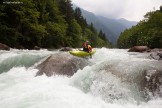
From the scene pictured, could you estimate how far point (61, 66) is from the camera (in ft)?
37.8

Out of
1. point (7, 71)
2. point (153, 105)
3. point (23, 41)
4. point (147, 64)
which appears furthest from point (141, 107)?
A: point (23, 41)

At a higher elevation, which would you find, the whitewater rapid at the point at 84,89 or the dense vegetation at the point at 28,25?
the dense vegetation at the point at 28,25

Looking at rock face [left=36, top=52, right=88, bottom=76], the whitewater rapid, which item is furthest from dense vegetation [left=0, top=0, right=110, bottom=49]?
the whitewater rapid

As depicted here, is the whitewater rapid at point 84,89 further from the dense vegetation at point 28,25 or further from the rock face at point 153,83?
the dense vegetation at point 28,25

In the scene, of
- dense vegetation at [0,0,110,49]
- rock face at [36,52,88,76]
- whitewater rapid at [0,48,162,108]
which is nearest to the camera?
whitewater rapid at [0,48,162,108]

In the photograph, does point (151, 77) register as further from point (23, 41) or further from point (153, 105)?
point (23, 41)

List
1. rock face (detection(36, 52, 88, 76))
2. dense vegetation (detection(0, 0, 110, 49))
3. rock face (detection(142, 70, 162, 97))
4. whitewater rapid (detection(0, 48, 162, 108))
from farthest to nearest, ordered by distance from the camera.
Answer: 1. dense vegetation (detection(0, 0, 110, 49))
2. rock face (detection(36, 52, 88, 76))
3. rock face (detection(142, 70, 162, 97))
4. whitewater rapid (detection(0, 48, 162, 108))

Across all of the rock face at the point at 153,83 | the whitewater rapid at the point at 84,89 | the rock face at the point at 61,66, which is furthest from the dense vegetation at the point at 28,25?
the rock face at the point at 153,83

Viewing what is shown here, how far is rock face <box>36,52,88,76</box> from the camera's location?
11.2m

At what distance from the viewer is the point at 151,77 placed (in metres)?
8.55

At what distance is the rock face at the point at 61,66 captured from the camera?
11.2 m

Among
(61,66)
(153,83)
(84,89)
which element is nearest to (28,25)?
(61,66)

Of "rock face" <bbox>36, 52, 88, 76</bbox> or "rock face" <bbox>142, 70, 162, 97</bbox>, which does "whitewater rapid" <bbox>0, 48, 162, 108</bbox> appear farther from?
"rock face" <bbox>36, 52, 88, 76</bbox>

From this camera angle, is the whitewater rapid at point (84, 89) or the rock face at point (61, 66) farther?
the rock face at point (61, 66)
